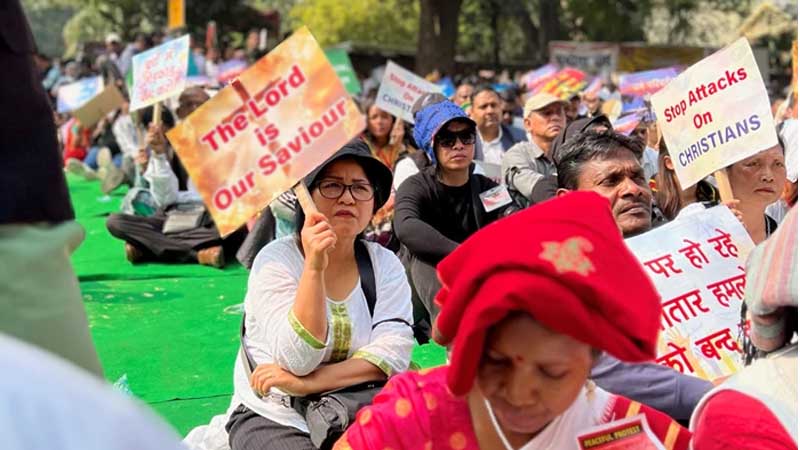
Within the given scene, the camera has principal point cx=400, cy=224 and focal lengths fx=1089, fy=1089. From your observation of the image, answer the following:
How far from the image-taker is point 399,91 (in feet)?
30.8

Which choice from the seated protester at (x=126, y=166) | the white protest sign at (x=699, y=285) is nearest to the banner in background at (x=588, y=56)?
the seated protester at (x=126, y=166)

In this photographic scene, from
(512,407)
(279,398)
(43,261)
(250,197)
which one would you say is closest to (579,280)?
(512,407)

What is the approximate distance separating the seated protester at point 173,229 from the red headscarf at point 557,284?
706cm

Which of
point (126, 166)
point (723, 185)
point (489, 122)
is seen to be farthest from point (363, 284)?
point (126, 166)

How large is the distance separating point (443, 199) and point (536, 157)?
1.06 meters

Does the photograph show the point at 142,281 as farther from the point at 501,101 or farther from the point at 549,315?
the point at 549,315

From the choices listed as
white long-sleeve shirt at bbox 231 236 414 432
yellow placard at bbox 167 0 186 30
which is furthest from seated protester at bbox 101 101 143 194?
white long-sleeve shirt at bbox 231 236 414 432

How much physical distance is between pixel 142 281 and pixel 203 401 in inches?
131

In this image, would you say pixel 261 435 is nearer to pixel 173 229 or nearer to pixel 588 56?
pixel 173 229

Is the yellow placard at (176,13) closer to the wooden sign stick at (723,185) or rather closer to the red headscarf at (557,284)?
the wooden sign stick at (723,185)

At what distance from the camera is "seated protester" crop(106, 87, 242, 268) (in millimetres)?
8844

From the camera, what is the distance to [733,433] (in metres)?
1.83

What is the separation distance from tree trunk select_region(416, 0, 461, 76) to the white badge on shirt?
69.2 feet

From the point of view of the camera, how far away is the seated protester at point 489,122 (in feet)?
28.3
